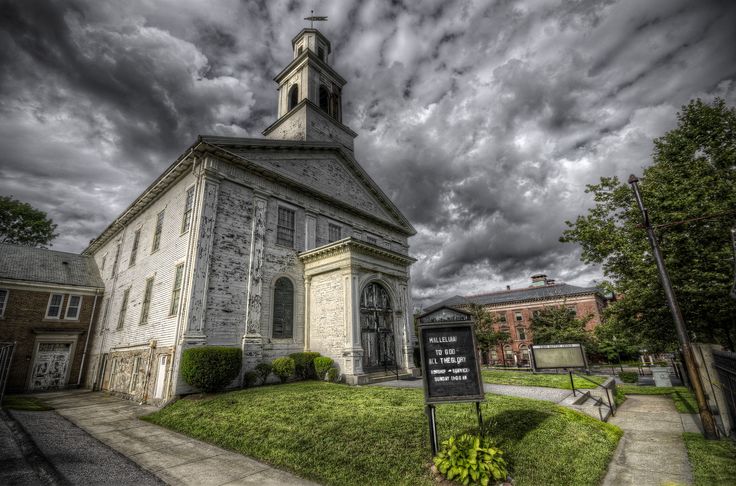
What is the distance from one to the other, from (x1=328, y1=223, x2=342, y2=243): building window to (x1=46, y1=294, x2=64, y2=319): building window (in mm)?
18368

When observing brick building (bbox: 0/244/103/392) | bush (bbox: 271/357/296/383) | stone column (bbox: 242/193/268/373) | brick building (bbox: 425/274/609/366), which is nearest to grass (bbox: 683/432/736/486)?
bush (bbox: 271/357/296/383)

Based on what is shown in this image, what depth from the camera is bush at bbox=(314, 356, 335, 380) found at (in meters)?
14.2

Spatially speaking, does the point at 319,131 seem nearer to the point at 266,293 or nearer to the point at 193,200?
the point at 193,200

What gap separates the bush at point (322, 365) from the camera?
1425 centimetres

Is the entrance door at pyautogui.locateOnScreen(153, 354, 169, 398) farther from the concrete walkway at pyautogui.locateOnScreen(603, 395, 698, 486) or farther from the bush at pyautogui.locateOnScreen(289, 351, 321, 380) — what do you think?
the concrete walkway at pyautogui.locateOnScreen(603, 395, 698, 486)

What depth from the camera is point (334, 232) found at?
65.3 feet

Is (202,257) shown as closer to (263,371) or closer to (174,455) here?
(263,371)

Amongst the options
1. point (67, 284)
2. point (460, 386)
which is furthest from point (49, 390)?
point (460, 386)

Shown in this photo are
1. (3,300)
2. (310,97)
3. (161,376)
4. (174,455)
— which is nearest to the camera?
(174,455)

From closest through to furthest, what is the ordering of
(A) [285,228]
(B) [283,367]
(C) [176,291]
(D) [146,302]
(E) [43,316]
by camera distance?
(B) [283,367] < (C) [176,291] < (D) [146,302] < (A) [285,228] < (E) [43,316]

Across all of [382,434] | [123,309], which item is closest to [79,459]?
[382,434]

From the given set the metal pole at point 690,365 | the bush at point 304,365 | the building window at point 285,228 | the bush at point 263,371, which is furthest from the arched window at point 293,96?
the metal pole at point 690,365

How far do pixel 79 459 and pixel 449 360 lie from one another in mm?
7134

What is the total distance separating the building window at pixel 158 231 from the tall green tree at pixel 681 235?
21527mm
